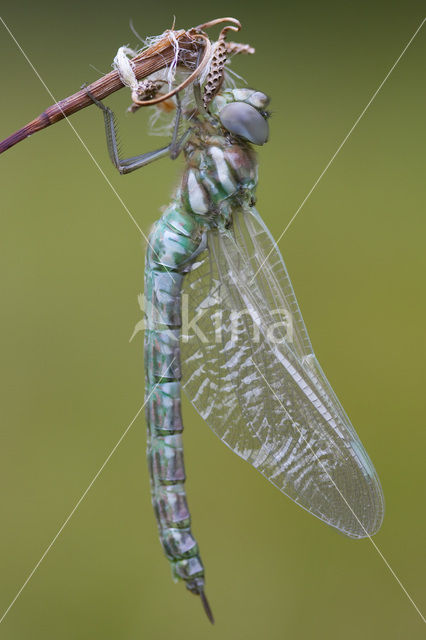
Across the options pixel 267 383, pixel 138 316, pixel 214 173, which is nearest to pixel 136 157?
pixel 214 173

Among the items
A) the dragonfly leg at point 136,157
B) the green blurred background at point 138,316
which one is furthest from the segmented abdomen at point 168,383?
the green blurred background at point 138,316

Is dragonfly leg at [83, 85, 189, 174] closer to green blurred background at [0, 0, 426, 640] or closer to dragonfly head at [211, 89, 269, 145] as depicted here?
dragonfly head at [211, 89, 269, 145]

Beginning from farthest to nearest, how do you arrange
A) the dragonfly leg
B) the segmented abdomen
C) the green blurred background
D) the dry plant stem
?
the green blurred background
the segmented abdomen
the dragonfly leg
the dry plant stem

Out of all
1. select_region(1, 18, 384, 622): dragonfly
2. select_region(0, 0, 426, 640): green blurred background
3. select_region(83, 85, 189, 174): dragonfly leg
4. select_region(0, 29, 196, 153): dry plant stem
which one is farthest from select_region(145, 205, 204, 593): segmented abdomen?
select_region(0, 0, 426, 640): green blurred background

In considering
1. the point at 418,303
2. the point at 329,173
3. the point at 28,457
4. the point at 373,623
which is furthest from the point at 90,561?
the point at 329,173

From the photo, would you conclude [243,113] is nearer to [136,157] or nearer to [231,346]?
[136,157]

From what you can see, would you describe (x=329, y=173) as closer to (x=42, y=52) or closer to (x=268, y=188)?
(x=268, y=188)
